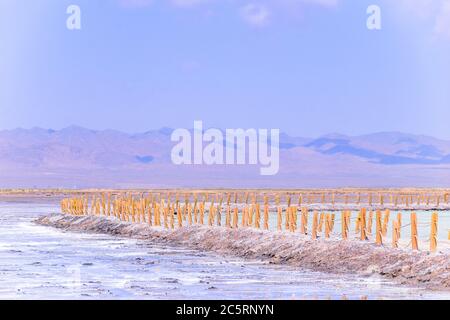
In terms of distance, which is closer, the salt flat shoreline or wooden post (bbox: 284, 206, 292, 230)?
the salt flat shoreline

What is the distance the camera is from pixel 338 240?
3272 cm

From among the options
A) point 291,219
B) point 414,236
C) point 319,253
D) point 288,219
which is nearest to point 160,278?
point 319,253

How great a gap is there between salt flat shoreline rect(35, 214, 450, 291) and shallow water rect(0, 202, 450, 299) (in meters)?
0.88

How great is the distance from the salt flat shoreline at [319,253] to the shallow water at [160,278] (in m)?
0.88

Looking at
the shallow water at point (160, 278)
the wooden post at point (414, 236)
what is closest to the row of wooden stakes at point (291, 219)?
the wooden post at point (414, 236)

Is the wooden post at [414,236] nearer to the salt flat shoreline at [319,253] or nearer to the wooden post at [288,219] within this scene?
the salt flat shoreline at [319,253]

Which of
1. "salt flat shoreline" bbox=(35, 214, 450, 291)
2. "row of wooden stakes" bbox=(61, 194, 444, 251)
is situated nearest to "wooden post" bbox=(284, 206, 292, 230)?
"row of wooden stakes" bbox=(61, 194, 444, 251)

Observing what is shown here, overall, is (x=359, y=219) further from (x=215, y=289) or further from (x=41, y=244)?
(x=41, y=244)

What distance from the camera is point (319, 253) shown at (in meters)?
31.9

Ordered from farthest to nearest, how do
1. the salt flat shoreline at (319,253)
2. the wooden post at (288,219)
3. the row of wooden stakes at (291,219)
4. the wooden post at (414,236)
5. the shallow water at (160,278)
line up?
the wooden post at (288,219)
the row of wooden stakes at (291,219)
the wooden post at (414,236)
the salt flat shoreline at (319,253)
the shallow water at (160,278)

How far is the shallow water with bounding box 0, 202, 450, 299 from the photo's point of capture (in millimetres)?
22578

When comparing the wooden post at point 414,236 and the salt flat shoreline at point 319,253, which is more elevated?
the wooden post at point 414,236

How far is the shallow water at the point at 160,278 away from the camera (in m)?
22.6

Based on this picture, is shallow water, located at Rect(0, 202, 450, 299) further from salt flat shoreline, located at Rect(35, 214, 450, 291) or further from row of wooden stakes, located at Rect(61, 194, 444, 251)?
row of wooden stakes, located at Rect(61, 194, 444, 251)
